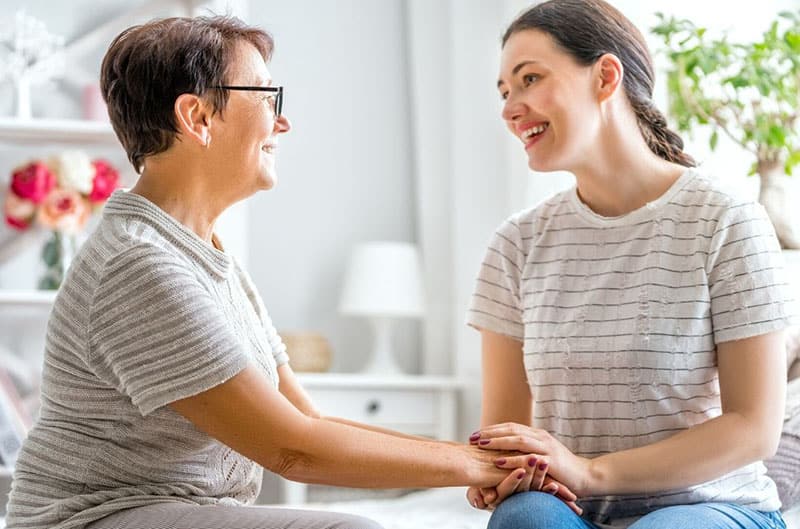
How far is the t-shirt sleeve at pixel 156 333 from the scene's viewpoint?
5.31ft

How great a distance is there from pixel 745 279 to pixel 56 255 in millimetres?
2374

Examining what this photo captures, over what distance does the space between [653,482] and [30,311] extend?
100 inches

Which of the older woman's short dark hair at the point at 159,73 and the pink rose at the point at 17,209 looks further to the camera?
the pink rose at the point at 17,209

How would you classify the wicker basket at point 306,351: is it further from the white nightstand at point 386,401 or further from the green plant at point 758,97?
the green plant at point 758,97

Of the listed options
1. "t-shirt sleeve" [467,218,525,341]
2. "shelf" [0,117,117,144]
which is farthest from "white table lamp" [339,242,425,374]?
"t-shirt sleeve" [467,218,525,341]

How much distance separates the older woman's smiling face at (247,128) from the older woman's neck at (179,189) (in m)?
0.04

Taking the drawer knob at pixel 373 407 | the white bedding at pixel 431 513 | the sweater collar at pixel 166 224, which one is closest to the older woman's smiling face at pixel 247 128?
the sweater collar at pixel 166 224

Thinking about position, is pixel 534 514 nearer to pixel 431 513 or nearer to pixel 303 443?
pixel 303 443

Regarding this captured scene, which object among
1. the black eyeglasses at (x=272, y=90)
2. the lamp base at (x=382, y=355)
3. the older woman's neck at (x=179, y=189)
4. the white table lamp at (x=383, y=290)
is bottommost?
the lamp base at (x=382, y=355)

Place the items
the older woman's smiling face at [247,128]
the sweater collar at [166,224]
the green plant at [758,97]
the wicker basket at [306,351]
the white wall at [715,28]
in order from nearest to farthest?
1. the sweater collar at [166,224]
2. the older woman's smiling face at [247,128]
3. the green plant at [758,97]
4. the white wall at [715,28]
5. the wicker basket at [306,351]

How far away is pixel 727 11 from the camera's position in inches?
139

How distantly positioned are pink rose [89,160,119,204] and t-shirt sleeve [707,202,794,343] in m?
2.25

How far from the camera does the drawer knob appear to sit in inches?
150

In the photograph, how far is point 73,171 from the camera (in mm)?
3590
